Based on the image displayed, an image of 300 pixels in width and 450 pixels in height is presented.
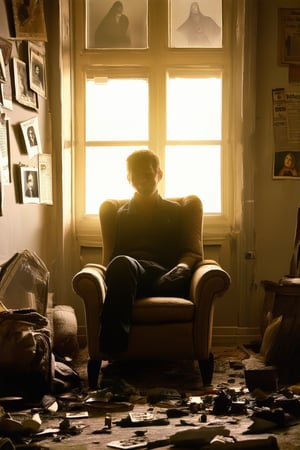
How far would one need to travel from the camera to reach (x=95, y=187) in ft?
16.5

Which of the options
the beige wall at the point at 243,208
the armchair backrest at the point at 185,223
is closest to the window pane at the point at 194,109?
the beige wall at the point at 243,208

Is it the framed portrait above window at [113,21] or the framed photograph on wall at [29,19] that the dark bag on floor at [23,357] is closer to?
the framed photograph on wall at [29,19]

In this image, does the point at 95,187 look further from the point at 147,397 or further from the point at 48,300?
the point at 147,397

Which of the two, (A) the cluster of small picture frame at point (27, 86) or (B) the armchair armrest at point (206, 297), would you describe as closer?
(B) the armchair armrest at point (206, 297)

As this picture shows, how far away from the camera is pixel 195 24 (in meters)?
4.97

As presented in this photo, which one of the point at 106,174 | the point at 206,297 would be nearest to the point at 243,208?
the point at 106,174

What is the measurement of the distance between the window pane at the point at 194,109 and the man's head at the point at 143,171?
77cm

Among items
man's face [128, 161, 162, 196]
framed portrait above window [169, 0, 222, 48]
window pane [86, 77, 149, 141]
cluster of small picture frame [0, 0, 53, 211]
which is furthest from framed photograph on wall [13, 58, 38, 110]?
framed portrait above window [169, 0, 222, 48]

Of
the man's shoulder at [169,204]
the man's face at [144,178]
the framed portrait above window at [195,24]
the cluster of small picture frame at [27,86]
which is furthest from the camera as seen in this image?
the framed portrait above window at [195,24]

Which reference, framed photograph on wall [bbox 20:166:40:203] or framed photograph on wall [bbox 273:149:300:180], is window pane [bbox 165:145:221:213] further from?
framed photograph on wall [bbox 20:166:40:203]

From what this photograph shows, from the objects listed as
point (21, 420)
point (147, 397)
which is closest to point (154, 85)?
point (147, 397)

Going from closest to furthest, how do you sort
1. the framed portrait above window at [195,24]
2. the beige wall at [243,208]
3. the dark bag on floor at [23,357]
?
the dark bag on floor at [23,357]
the beige wall at [243,208]
the framed portrait above window at [195,24]

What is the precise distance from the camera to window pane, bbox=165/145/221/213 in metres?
5.00

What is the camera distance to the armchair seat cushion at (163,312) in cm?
366
